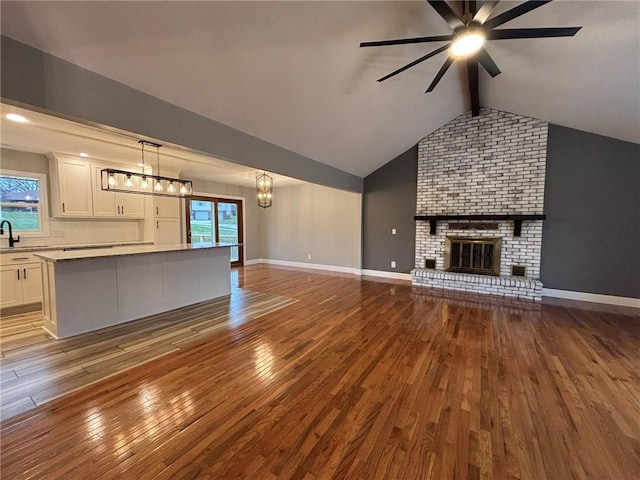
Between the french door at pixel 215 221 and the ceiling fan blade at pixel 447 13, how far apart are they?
657 centimetres

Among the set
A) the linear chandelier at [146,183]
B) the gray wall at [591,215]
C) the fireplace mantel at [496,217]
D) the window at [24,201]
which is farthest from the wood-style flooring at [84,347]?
the gray wall at [591,215]

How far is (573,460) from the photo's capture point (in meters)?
1.56

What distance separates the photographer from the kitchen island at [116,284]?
10.1 ft

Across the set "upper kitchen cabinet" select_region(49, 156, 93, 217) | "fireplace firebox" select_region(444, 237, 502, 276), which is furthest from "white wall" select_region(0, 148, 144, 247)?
"fireplace firebox" select_region(444, 237, 502, 276)

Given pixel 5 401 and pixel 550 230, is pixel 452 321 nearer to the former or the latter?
pixel 550 230

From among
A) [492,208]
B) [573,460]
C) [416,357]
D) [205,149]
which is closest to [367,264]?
[492,208]

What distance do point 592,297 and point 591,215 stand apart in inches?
55.4

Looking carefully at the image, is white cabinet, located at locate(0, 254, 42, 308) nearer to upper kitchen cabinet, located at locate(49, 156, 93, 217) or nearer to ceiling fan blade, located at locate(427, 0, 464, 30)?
upper kitchen cabinet, located at locate(49, 156, 93, 217)

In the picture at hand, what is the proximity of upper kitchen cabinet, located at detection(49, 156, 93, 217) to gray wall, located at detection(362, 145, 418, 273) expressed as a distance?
566 cm

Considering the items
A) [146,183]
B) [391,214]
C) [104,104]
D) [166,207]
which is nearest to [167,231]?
[166,207]

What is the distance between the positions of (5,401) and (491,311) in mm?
5453

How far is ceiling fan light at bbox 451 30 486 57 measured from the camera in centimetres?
230

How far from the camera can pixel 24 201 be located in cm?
442

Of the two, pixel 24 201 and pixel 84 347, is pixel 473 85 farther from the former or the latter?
pixel 24 201
